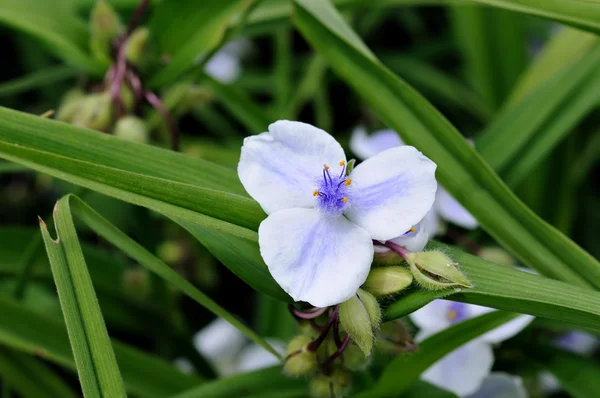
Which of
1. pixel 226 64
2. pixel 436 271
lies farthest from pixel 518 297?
pixel 226 64

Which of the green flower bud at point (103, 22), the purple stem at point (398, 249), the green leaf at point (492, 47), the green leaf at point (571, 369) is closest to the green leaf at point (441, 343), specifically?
the purple stem at point (398, 249)

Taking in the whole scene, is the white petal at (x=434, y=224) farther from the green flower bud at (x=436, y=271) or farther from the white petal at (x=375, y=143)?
the green flower bud at (x=436, y=271)

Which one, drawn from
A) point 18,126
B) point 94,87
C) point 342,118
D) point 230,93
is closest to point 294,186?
point 18,126

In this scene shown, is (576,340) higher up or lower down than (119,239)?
lower down

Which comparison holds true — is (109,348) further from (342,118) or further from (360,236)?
(342,118)

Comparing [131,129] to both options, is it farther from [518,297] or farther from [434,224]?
[518,297]

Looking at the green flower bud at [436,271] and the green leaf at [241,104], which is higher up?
the green leaf at [241,104]

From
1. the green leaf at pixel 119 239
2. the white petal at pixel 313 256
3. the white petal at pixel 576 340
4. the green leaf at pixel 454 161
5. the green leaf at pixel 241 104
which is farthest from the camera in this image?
the white petal at pixel 576 340
